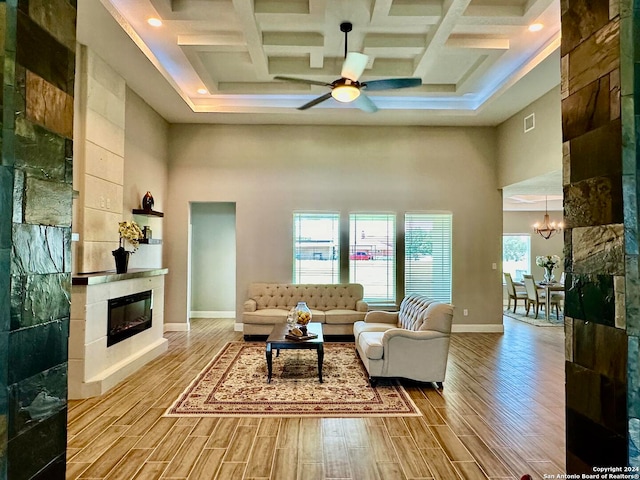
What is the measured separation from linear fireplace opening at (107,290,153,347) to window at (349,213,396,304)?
3.66 metres

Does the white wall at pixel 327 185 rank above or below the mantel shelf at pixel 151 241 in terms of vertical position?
above

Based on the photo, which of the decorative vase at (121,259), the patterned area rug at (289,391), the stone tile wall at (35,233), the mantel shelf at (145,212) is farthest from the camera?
the mantel shelf at (145,212)

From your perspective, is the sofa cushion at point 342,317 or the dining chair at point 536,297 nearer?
the sofa cushion at point 342,317

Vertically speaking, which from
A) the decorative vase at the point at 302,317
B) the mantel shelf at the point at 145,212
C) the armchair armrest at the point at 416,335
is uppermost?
the mantel shelf at the point at 145,212

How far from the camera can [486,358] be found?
526 cm

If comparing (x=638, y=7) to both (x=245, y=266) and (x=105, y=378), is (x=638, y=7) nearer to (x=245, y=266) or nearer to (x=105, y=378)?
(x=105, y=378)

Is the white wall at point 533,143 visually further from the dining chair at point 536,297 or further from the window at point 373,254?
the dining chair at point 536,297

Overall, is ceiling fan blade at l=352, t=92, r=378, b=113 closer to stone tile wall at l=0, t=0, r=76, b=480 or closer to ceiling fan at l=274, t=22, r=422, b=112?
ceiling fan at l=274, t=22, r=422, b=112

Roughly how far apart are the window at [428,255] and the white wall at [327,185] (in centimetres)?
17

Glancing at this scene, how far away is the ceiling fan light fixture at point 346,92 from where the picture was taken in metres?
4.15

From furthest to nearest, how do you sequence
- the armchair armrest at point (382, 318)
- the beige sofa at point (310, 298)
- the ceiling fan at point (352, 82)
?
the beige sofa at point (310, 298) < the armchair armrest at point (382, 318) < the ceiling fan at point (352, 82)

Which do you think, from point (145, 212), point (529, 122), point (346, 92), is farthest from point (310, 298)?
point (529, 122)

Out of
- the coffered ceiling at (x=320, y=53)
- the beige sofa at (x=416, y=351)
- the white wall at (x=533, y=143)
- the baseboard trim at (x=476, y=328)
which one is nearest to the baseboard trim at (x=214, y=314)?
the coffered ceiling at (x=320, y=53)

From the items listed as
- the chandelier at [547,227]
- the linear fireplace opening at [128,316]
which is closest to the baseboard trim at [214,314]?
the linear fireplace opening at [128,316]
